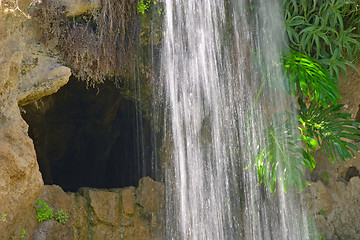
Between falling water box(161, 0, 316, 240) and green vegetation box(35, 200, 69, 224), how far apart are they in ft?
4.87

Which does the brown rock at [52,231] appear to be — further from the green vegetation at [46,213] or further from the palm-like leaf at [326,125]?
the palm-like leaf at [326,125]

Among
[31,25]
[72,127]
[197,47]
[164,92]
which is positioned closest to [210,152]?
[164,92]

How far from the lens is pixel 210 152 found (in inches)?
243

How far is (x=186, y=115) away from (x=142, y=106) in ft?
2.49

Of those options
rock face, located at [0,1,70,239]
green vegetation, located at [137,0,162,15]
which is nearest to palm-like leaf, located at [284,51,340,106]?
green vegetation, located at [137,0,162,15]

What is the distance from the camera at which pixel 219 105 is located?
6.18 meters

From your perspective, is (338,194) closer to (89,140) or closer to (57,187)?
(57,187)

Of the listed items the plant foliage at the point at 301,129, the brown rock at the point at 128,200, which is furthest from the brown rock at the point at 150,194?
the plant foliage at the point at 301,129

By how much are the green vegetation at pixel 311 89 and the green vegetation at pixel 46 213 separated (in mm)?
2466

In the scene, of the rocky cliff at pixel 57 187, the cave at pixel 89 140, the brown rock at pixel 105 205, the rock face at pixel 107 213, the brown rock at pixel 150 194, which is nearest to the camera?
the rocky cliff at pixel 57 187

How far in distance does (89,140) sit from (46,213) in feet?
12.2

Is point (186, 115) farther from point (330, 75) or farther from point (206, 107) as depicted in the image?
point (330, 75)

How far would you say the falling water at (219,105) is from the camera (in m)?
6.08

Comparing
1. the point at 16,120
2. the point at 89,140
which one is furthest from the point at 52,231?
the point at 89,140
